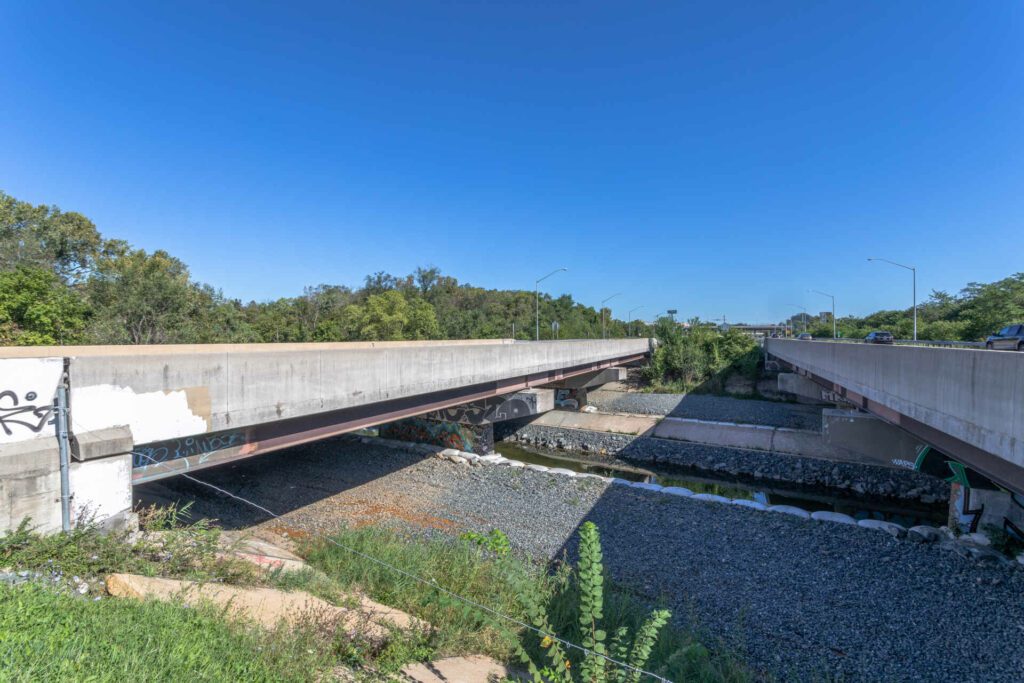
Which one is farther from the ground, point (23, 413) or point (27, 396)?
point (27, 396)

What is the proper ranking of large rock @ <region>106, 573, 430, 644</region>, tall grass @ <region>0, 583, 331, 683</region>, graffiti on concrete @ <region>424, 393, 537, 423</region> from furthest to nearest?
graffiti on concrete @ <region>424, 393, 537, 423</region>
large rock @ <region>106, 573, 430, 644</region>
tall grass @ <region>0, 583, 331, 683</region>

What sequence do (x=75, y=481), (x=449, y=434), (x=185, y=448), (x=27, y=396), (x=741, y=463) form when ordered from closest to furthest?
(x=27, y=396) < (x=75, y=481) < (x=185, y=448) < (x=449, y=434) < (x=741, y=463)

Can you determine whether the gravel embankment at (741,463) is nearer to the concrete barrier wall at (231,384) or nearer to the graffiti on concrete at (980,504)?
the graffiti on concrete at (980,504)

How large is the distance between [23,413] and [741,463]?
2252 centimetres

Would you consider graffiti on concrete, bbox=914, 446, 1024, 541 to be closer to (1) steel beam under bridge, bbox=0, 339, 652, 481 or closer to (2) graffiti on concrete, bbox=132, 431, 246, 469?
(1) steel beam under bridge, bbox=0, 339, 652, 481

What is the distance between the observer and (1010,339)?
48.0ft

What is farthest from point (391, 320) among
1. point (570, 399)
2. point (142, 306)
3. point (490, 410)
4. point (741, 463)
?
point (741, 463)

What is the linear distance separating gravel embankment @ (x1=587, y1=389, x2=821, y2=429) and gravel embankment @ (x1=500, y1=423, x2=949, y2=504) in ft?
22.9

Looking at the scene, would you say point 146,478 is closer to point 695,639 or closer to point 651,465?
point 695,639

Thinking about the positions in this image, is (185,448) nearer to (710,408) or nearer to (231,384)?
(231,384)

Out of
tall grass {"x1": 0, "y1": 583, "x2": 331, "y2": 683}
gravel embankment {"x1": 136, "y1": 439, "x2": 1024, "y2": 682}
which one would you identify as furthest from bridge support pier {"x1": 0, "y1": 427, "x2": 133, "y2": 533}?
gravel embankment {"x1": 136, "y1": 439, "x2": 1024, "y2": 682}

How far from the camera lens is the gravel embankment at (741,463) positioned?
1683cm

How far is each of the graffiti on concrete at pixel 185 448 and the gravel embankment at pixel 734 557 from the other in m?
4.26

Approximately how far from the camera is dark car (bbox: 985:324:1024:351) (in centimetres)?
1399
